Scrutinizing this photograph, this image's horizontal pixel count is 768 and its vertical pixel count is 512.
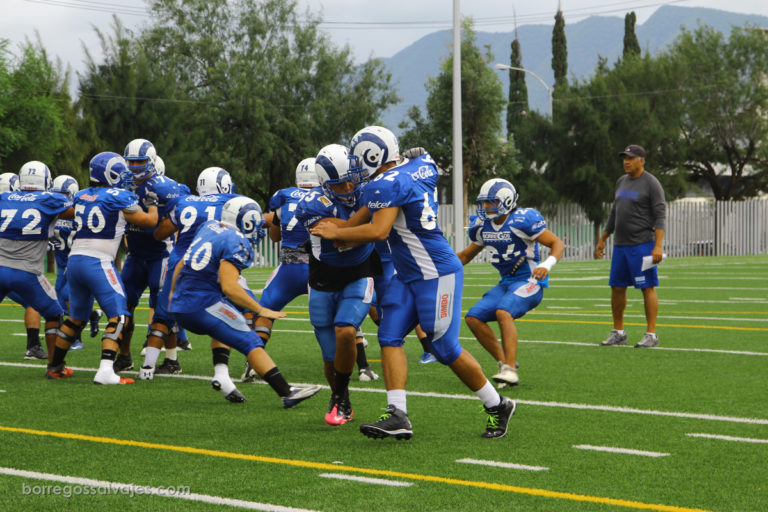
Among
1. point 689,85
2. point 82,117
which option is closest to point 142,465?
point 82,117

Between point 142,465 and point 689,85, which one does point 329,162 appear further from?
point 689,85

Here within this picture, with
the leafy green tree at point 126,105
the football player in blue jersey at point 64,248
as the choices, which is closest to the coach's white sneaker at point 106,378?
the football player in blue jersey at point 64,248

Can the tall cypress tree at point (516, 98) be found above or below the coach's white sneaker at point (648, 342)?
above

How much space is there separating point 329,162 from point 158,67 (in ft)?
117

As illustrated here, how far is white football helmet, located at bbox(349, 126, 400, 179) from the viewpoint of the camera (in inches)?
231

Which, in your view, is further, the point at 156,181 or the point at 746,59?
the point at 746,59

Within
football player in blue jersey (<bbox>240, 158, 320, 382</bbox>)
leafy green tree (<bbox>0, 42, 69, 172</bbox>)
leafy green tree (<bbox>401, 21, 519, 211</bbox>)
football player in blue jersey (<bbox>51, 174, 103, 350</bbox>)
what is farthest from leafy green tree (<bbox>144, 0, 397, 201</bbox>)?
football player in blue jersey (<bbox>240, 158, 320, 382</bbox>)

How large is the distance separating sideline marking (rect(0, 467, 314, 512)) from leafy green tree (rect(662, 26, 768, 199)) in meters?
41.2

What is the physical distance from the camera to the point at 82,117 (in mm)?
32125

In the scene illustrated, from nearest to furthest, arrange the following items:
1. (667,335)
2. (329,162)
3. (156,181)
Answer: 1. (329,162)
2. (156,181)
3. (667,335)

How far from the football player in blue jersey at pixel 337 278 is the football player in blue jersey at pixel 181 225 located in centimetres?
189

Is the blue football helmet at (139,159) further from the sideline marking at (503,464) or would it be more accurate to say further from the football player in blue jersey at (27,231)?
the sideline marking at (503,464)

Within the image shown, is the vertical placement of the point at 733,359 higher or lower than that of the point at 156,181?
lower

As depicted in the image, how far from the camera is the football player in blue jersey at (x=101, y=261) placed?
823 cm
